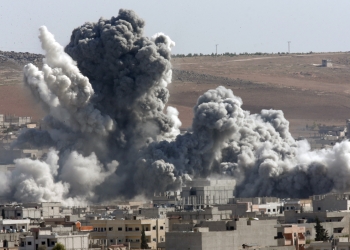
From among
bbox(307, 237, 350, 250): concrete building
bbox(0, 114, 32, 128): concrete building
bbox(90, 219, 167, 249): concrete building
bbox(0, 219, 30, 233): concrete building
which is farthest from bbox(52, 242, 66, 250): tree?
bbox(0, 114, 32, 128): concrete building

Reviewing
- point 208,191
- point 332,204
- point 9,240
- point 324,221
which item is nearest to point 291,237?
point 324,221

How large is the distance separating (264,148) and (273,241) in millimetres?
47418

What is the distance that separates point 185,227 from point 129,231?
3.99m

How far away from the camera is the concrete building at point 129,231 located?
6769 cm

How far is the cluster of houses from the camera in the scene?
5841 cm

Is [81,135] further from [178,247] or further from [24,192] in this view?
[178,247]

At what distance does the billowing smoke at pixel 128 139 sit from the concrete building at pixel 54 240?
142 feet

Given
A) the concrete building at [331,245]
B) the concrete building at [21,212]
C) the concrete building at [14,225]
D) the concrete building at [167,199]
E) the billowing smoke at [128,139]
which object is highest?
the billowing smoke at [128,139]

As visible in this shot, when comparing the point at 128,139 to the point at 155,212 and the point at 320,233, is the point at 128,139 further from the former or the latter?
the point at 320,233

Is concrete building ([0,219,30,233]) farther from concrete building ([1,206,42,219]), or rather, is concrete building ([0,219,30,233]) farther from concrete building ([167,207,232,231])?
concrete building ([1,206,42,219])

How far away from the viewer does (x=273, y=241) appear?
6281 centimetres

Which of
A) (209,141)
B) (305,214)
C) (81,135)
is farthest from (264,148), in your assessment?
(305,214)

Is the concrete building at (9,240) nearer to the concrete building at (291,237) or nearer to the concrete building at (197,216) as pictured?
the concrete building at (197,216)

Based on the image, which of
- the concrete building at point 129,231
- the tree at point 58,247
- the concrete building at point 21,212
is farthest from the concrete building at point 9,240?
the concrete building at point 21,212
